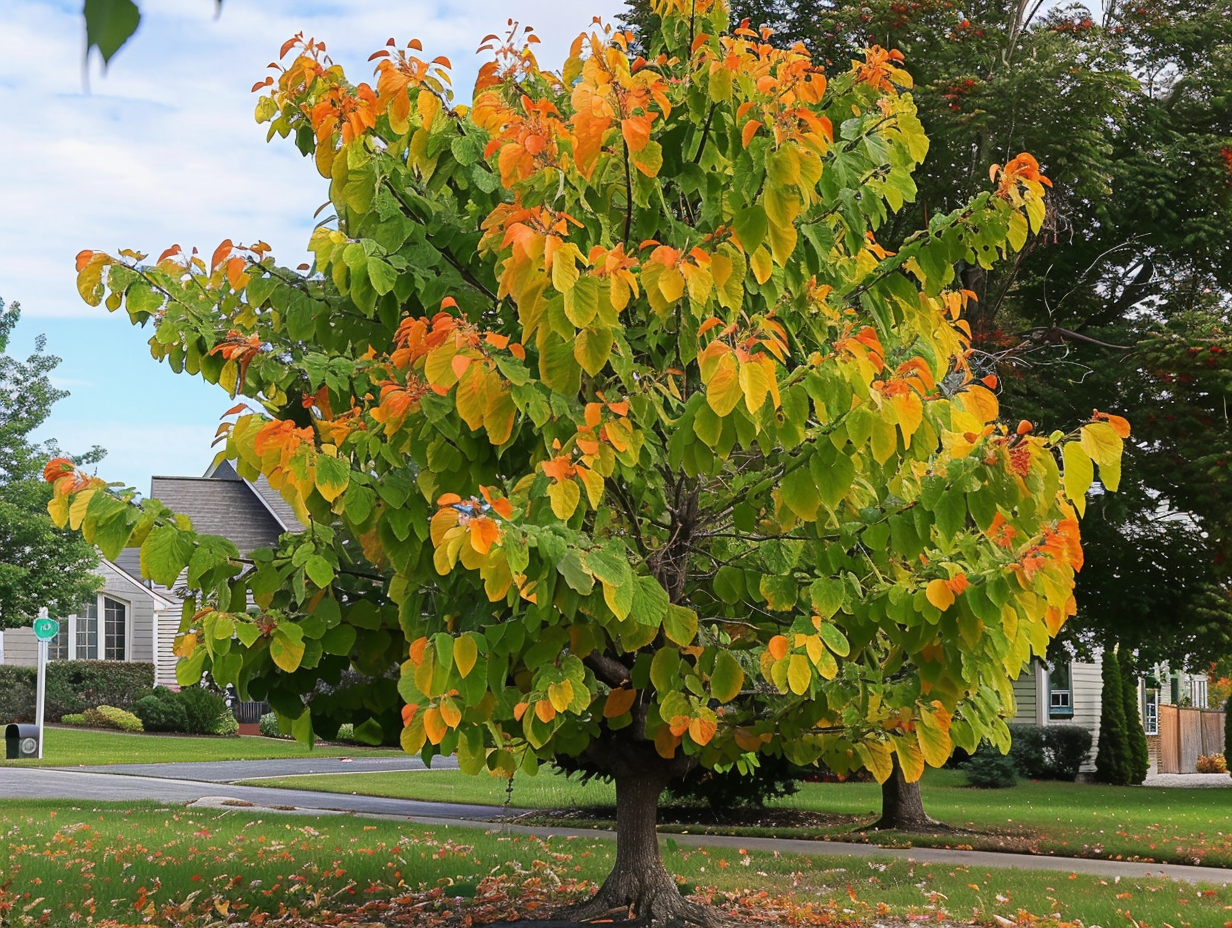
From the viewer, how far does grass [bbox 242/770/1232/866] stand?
42.3ft

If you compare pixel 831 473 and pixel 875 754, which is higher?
pixel 831 473

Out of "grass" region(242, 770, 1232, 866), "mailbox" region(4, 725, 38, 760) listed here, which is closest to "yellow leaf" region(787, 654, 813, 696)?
"grass" region(242, 770, 1232, 866)

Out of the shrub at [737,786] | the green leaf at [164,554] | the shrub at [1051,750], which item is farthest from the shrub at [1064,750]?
the green leaf at [164,554]

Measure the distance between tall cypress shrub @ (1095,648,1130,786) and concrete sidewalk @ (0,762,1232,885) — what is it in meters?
14.1

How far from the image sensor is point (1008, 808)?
17.8 meters

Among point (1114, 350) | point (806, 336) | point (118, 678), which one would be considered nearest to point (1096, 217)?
point (1114, 350)

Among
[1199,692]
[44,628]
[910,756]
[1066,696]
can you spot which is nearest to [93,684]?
[44,628]

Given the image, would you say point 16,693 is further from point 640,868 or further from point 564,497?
point 564,497

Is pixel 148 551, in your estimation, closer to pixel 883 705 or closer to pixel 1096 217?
pixel 883 705

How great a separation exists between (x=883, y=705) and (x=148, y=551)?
3584 mm

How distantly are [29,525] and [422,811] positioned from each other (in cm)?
1804

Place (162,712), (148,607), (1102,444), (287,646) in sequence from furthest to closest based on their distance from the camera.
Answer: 1. (148,607)
2. (162,712)
3. (287,646)
4. (1102,444)

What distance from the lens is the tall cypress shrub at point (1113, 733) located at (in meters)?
25.1

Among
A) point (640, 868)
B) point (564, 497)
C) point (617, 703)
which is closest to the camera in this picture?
point (564, 497)
